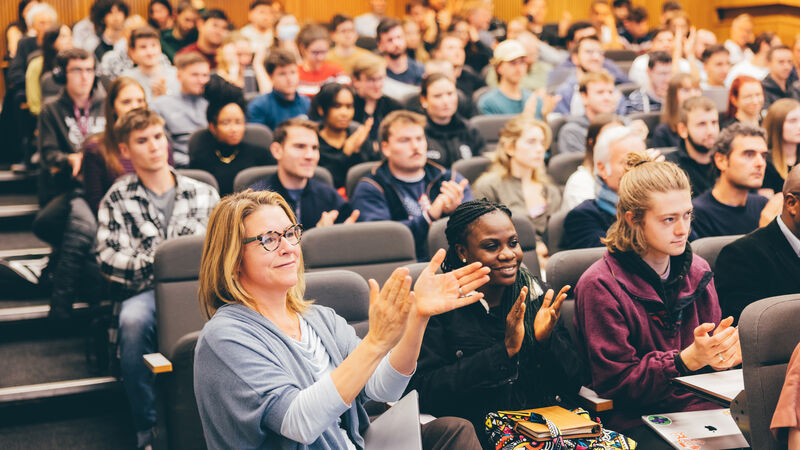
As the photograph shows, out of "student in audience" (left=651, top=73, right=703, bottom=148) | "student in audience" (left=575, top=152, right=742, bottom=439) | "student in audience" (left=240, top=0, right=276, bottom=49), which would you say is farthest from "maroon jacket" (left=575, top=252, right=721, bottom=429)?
"student in audience" (left=240, top=0, right=276, bottom=49)

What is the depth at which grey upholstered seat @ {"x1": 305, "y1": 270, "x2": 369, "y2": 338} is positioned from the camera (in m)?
2.12

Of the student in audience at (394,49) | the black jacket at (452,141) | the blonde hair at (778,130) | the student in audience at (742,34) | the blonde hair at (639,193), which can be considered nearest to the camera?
the blonde hair at (639,193)

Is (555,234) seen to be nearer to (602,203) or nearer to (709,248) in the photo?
(602,203)

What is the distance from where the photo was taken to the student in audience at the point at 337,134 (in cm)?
376

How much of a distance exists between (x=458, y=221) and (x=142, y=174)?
1304 mm

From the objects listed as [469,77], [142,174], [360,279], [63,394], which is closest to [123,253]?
[142,174]

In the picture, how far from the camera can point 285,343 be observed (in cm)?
151

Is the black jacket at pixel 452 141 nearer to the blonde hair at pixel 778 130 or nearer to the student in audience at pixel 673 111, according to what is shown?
the student in audience at pixel 673 111

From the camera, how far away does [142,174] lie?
9.12 feet

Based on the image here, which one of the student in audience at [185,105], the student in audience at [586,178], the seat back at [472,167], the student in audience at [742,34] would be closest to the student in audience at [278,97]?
the student in audience at [185,105]

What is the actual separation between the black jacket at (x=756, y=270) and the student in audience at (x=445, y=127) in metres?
1.84

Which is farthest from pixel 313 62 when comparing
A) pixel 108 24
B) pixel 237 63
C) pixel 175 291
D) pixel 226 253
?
pixel 226 253

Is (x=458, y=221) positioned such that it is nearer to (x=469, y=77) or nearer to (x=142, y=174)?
(x=142, y=174)

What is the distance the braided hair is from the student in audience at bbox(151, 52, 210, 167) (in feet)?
7.60
